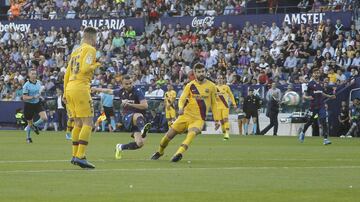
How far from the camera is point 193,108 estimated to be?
21.9m

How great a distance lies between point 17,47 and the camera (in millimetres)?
54531

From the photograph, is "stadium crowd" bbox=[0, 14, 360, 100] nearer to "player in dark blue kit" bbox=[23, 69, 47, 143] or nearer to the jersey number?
"player in dark blue kit" bbox=[23, 69, 47, 143]

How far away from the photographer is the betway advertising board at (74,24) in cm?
5194

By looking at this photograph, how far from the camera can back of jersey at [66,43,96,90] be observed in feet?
60.0

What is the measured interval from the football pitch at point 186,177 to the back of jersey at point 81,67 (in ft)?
5.04

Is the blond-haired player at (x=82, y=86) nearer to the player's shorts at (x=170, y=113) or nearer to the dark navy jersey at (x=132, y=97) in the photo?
the dark navy jersey at (x=132, y=97)

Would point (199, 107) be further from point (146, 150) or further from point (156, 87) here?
point (156, 87)

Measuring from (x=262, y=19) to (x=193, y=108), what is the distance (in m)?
25.0

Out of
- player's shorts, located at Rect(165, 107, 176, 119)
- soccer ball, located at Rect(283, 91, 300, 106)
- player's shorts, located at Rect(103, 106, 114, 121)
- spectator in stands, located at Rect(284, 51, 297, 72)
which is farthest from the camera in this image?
player's shorts, located at Rect(103, 106, 114, 121)

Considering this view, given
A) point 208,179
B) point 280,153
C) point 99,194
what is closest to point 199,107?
point 280,153

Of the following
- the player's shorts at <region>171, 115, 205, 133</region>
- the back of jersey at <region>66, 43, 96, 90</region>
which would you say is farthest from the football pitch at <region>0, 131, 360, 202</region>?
the back of jersey at <region>66, 43, 96, 90</region>

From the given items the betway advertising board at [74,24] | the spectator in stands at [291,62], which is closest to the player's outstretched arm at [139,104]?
the spectator in stands at [291,62]

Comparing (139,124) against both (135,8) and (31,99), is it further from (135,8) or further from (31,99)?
(135,8)

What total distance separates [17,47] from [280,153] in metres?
32.1
